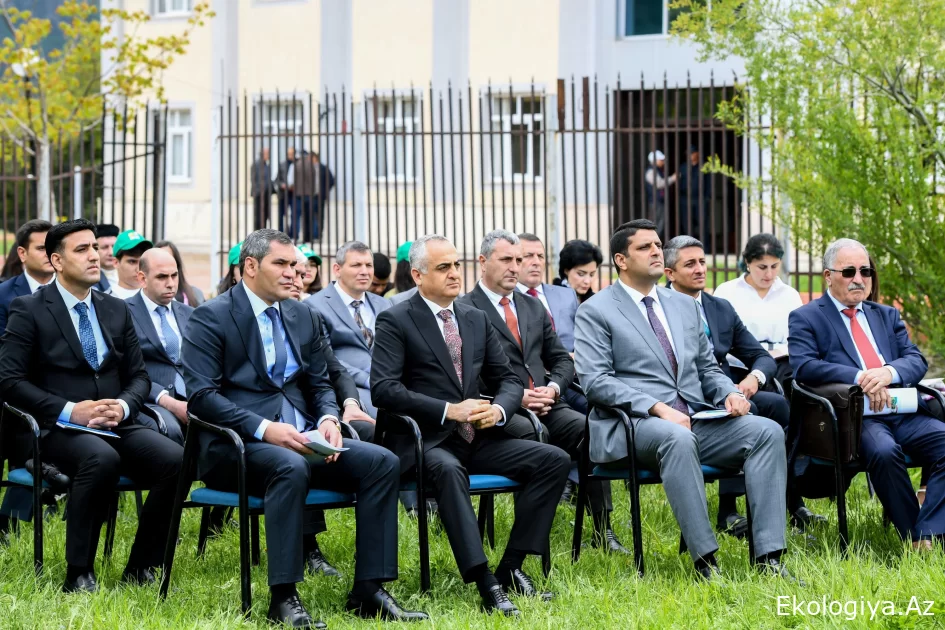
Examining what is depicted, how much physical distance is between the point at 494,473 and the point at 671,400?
3.37 ft

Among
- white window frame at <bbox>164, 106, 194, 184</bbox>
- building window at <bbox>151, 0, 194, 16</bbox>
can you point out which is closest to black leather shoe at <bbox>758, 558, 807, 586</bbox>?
white window frame at <bbox>164, 106, 194, 184</bbox>

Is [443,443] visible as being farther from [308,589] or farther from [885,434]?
[885,434]

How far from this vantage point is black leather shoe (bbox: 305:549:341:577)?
5.99 meters

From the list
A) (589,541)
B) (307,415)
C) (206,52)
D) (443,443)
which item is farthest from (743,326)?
(206,52)

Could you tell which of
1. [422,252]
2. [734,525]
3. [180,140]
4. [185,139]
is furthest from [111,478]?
[180,140]

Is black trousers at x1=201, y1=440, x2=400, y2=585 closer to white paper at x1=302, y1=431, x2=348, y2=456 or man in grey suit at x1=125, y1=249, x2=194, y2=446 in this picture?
white paper at x1=302, y1=431, x2=348, y2=456

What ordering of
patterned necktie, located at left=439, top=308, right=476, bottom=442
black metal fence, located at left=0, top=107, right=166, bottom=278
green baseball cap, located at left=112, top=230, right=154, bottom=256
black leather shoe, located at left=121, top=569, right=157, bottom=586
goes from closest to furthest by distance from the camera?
black leather shoe, located at left=121, top=569, right=157, bottom=586 < patterned necktie, located at left=439, top=308, right=476, bottom=442 < green baseball cap, located at left=112, top=230, right=154, bottom=256 < black metal fence, located at left=0, top=107, right=166, bottom=278

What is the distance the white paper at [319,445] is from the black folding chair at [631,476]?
4.45 feet

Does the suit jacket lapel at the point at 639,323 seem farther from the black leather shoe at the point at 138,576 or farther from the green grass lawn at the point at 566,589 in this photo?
the black leather shoe at the point at 138,576

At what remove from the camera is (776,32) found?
10.5 metres

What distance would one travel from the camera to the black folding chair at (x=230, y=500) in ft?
16.8

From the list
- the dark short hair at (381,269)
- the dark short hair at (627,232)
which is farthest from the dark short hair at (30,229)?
the dark short hair at (627,232)

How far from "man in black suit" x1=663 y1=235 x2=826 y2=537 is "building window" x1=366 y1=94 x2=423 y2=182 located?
6249mm

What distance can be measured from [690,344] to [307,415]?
6.57 feet
